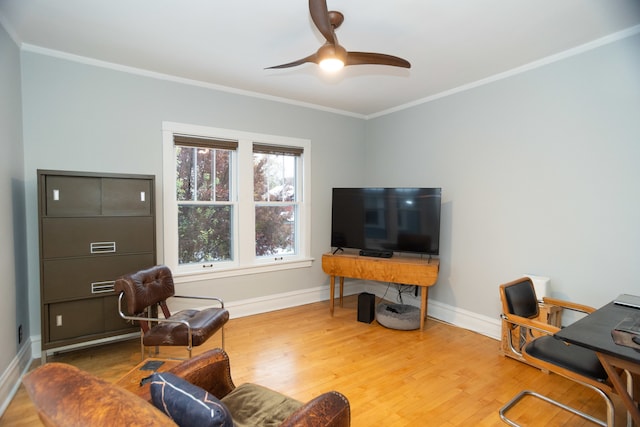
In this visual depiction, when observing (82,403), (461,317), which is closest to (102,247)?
(82,403)

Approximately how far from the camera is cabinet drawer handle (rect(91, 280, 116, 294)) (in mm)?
2605

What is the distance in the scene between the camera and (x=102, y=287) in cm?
264

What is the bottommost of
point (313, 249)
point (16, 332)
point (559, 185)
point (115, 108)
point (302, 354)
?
point (302, 354)

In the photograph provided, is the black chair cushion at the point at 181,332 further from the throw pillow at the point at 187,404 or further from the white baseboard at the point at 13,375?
the throw pillow at the point at 187,404

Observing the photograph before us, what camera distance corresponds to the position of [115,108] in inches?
119

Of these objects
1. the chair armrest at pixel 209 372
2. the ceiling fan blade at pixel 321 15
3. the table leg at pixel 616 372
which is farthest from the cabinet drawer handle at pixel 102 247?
the table leg at pixel 616 372

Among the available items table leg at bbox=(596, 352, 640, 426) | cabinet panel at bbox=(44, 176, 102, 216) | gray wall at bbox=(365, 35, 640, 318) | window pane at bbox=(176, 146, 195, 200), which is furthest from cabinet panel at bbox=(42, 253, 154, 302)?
gray wall at bbox=(365, 35, 640, 318)

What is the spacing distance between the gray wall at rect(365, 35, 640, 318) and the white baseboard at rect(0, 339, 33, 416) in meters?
3.85

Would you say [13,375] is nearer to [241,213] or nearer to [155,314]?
[155,314]

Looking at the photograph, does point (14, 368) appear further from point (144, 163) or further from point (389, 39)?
point (389, 39)

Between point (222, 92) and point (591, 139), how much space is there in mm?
3489

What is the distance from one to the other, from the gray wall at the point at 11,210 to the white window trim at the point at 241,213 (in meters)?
1.07

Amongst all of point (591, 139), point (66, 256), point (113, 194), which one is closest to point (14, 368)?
point (66, 256)

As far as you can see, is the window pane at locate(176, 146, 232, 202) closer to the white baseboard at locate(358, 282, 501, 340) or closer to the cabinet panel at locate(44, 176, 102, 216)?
the cabinet panel at locate(44, 176, 102, 216)
